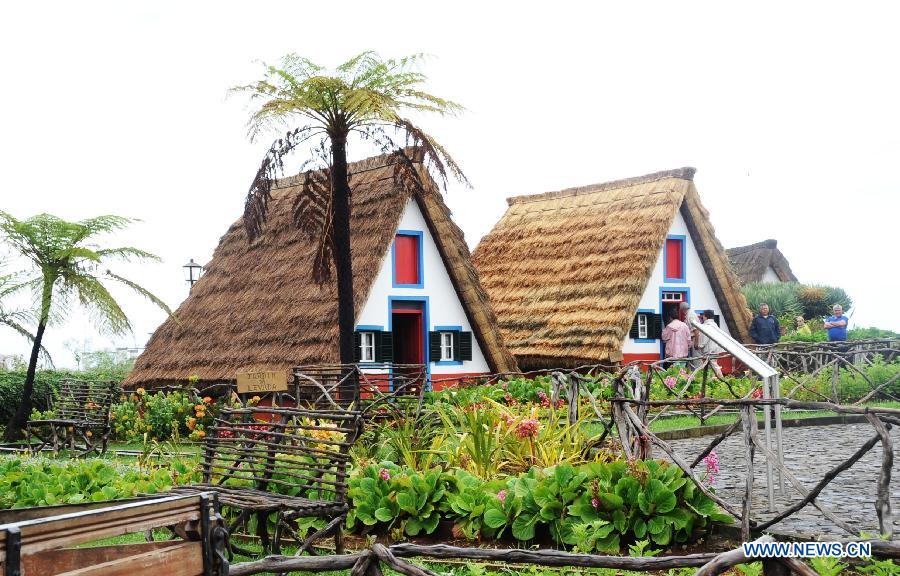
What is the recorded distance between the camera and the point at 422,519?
→ 27.1 feet

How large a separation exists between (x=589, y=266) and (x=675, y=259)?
2135mm

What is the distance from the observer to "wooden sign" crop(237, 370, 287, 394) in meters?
13.5

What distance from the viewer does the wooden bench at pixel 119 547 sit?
377 centimetres

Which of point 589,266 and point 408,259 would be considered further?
point 589,266

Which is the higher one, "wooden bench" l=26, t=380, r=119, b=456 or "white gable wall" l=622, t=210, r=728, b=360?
"white gable wall" l=622, t=210, r=728, b=360

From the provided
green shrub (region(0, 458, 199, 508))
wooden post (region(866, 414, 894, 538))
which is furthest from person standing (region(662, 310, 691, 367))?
wooden post (region(866, 414, 894, 538))

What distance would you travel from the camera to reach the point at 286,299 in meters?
21.2

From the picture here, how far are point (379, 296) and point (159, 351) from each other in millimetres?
6789

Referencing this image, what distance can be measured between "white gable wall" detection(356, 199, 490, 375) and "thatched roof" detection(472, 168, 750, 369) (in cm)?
262

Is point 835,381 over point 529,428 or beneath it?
over

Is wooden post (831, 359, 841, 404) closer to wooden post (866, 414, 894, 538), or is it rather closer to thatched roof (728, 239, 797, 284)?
wooden post (866, 414, 894, 538)

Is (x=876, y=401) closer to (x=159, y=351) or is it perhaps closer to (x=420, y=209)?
(x=420, y=209)

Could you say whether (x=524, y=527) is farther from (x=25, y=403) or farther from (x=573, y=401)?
(x=25, y=403)

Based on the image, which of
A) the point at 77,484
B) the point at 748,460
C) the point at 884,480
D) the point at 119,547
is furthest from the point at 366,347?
the point at 119,547
